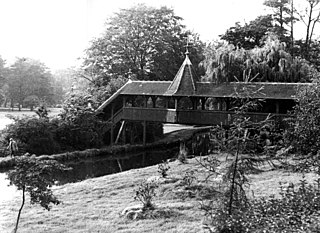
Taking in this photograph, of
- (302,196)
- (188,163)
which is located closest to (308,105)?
(302,196)

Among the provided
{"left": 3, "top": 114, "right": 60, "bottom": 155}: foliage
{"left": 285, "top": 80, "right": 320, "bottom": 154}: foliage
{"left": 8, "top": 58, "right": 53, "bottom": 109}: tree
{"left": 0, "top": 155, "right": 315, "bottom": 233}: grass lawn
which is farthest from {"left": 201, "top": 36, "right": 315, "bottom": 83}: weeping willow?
{"left": 8, "top": 58, "right": 53, "bottom": 109}: tree

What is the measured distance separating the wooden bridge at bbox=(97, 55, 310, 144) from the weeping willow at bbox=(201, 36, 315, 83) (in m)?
1.60

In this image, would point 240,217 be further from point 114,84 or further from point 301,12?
point 301,12

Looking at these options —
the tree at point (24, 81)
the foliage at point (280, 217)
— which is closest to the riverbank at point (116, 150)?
the foliage at point (280, 217)

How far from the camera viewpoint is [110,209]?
9547 mm

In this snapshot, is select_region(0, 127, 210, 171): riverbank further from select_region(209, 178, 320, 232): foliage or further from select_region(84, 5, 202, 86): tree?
select_region(209, 178, 320, 232): foliage

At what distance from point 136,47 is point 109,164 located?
52.5 feet

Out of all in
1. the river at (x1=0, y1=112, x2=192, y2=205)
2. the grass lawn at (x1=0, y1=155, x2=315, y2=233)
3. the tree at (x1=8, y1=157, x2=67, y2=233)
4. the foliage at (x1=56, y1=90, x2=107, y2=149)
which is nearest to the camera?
the tree at (x1=8, y1=157, x2=67, y2=233)

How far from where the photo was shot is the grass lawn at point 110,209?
805 cm

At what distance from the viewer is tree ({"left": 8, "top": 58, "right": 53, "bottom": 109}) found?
47344 mm

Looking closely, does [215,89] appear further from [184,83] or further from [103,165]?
[103,165]

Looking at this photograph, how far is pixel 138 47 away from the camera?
1316 inches

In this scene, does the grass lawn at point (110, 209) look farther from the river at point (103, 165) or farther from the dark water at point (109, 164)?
the dark water at point (109, 164)

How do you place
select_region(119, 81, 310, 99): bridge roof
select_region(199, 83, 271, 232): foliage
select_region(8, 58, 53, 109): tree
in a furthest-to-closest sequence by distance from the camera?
1. select_region(8, 58, 53, 109): tree
2. select_region(119, 81, 310, 99): bridge roof
3. select_region(199, 83, 271, 232): foliage
